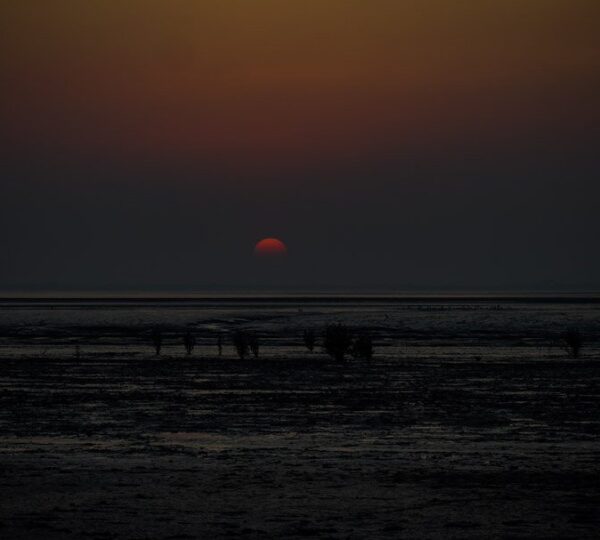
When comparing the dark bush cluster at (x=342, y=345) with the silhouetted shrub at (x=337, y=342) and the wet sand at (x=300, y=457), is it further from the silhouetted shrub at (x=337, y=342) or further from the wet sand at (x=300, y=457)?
the wet sand at (x=300, y=457)

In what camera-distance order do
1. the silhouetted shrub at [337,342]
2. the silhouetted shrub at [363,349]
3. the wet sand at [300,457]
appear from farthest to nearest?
A: the silhouetted shrub at [337,342] → the silhouetted shrub at [363,349] → the wet sand at [300,457]

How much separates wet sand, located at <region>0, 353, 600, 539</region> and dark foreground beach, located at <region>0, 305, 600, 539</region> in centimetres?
4

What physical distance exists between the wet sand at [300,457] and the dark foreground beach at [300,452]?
4 cm

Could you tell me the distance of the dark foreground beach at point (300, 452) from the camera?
545 inches

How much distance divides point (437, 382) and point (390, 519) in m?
19.6

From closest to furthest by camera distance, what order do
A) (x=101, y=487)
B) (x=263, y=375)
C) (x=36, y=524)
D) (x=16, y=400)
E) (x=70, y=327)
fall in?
1. (x=36, y=524)
2. (x=101, y=487)
3. (x=16, y=400)
4. (x=263, y=375)
5. (x=70, y=327)

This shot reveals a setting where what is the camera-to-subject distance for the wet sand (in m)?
13.8

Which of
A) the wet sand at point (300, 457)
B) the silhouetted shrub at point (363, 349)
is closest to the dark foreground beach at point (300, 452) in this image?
the wet sand at point (300, 457)

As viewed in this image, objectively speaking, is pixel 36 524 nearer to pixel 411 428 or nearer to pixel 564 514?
pixel 564 514

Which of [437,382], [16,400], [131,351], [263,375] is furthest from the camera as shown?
[131,351]

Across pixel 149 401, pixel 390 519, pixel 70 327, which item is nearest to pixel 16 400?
pixel 149 401

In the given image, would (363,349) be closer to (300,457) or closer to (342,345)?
(342,345)

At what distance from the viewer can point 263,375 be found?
3628 centimetres

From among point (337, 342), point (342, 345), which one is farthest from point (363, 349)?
point (337, 342)
